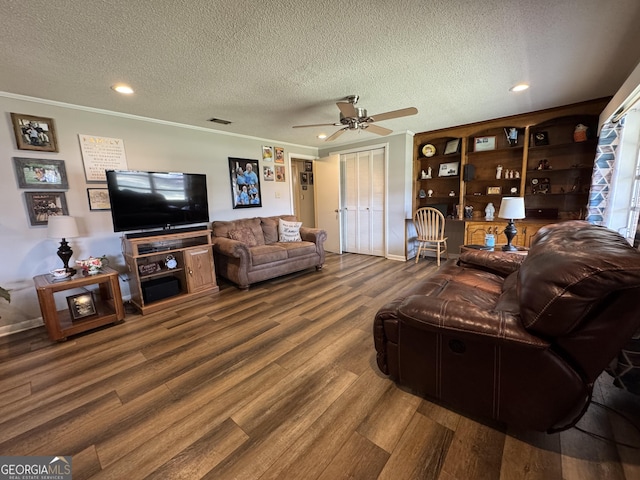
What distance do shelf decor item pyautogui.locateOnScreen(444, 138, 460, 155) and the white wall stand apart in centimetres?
370

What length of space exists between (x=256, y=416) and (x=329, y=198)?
4.35 meters

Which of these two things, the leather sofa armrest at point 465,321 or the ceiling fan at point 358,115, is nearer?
the leather sofa armrest at point 465,321

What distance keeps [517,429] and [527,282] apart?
779 millimetres

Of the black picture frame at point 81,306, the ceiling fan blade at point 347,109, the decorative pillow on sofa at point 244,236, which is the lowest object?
the black picture frame at point 81,306

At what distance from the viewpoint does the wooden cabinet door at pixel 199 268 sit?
322cm

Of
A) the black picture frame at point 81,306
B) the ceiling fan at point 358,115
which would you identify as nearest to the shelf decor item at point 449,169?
the ceiling fan at point 358,115

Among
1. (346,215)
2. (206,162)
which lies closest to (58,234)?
(206,162)

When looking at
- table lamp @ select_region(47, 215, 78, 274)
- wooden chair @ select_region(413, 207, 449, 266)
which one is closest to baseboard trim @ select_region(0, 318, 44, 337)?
table lamp @ select_region(47, 215, 78, 274)

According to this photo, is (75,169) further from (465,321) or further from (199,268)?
(465,321)

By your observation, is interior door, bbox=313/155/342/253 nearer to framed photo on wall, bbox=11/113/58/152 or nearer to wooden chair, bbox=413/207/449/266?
wooden chair, bbox=413/207/449/266

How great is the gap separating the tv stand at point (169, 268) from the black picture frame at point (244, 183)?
3.64 feet

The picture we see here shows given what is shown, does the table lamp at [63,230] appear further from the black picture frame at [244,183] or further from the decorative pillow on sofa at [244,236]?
the black picture frame at [244,183]

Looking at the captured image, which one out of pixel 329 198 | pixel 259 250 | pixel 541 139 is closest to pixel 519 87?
pixel 541 139

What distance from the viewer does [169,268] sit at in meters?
3.18
